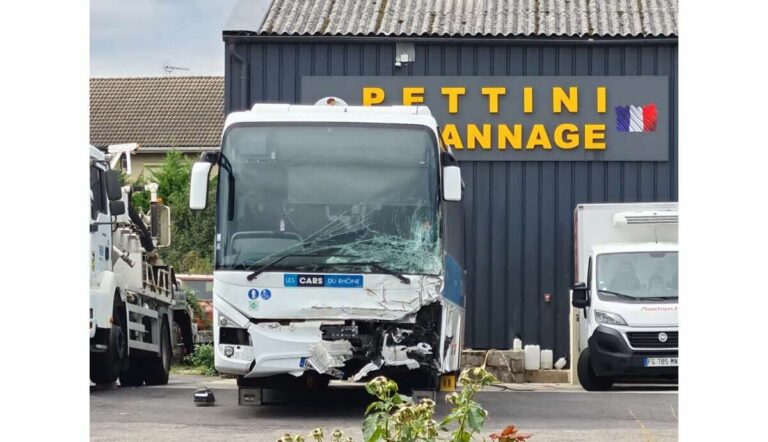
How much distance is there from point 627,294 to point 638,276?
0.33m

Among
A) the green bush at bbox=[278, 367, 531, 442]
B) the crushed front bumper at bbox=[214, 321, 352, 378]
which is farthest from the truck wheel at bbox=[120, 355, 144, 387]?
the green bush at bbox=[278, 367, 531, 442]

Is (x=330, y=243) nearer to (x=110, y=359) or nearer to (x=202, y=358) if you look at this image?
(x=110, y=359)

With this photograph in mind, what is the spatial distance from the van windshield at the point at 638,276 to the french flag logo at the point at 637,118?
17.0 ft

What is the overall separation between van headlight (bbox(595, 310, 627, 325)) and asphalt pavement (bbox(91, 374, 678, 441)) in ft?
3.49

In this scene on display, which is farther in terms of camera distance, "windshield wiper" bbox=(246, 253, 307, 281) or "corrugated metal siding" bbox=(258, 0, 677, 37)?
"corrugated metal siding" bbox=(258, 0, 677, 37)

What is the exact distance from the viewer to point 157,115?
5344 cm

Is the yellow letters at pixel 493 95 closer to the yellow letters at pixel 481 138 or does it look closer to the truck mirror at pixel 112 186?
the yellow letters at pixel 481 138

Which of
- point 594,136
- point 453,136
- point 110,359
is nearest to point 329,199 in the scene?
point 110,359

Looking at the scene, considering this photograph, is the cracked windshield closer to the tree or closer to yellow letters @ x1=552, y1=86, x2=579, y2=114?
yellow letters @ x1=552, y1=86, x2=579, y2=114

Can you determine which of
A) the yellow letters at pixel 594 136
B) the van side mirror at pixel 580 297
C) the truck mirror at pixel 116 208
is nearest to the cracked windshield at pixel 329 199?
the truck mirror at pixel 116 208

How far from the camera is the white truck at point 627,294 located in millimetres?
18141

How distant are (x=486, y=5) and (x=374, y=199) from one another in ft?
42.1

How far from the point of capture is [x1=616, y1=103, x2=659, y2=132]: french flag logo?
23703 mm
